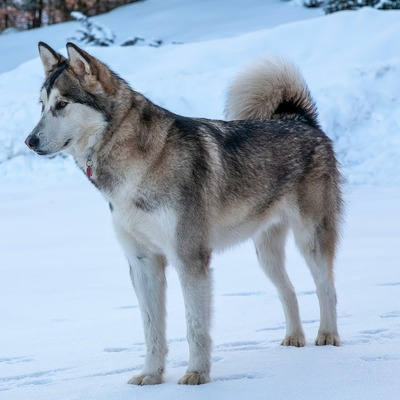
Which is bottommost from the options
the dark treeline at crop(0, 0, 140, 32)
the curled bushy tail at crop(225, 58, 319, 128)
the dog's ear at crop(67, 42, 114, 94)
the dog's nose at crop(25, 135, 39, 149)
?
the dark treeline at crop(0, 0, 140, 32)

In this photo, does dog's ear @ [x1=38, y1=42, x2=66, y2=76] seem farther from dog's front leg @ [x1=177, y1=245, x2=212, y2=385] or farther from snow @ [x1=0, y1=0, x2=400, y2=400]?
snow @ [x1=0, y1=0, x2=400, y2=400]

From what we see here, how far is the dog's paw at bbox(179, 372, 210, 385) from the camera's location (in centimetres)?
452

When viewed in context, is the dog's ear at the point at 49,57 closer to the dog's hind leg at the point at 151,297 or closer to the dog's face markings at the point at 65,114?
the dog's face markings at the point at 65,114

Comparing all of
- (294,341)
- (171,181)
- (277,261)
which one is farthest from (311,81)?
(171,181)

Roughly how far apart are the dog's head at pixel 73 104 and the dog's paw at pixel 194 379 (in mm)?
1201

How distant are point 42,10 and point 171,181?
73.7 feet

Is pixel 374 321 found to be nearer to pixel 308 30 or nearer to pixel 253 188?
pixel 253 188

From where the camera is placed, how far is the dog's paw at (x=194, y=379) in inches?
178

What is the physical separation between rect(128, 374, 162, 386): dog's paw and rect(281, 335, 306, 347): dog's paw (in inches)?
39.1

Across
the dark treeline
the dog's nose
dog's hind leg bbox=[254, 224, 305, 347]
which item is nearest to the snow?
dog's hind leg bbox=[254, 224, 305, 347]

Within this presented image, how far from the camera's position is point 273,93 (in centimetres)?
602

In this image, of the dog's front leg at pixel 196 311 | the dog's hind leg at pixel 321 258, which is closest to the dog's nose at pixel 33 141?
the dog's front leg at pixel 196 311

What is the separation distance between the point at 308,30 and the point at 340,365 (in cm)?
1253

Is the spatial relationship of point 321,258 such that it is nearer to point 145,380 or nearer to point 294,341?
point 294,341
